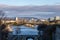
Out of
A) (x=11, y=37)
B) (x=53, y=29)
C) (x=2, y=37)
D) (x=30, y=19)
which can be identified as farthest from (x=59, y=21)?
(x=30, y=19)

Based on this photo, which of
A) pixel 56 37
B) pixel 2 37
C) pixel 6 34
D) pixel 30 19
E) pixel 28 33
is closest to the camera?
pixel 56 37

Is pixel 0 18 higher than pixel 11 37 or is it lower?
higher

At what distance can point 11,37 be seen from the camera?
42.4 meters

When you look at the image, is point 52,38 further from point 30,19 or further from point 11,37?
point 30,19

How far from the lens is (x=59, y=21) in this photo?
33.5 m

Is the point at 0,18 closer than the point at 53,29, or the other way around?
the point at 53,29

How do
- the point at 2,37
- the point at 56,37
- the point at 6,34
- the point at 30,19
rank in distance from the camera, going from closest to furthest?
the point at 56,37 → the point at 2,37 → the point at 6,34 → the point at 30,19

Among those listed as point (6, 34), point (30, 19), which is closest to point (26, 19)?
point (30, 19)

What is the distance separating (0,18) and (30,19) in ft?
77.8

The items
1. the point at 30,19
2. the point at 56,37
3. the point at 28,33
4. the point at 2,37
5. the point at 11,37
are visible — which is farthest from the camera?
the point at 30,19

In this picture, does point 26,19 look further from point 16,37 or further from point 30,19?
point 16,37

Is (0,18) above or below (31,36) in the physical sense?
above

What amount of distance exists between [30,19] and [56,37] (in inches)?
1176

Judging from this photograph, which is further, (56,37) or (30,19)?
(30,19)
